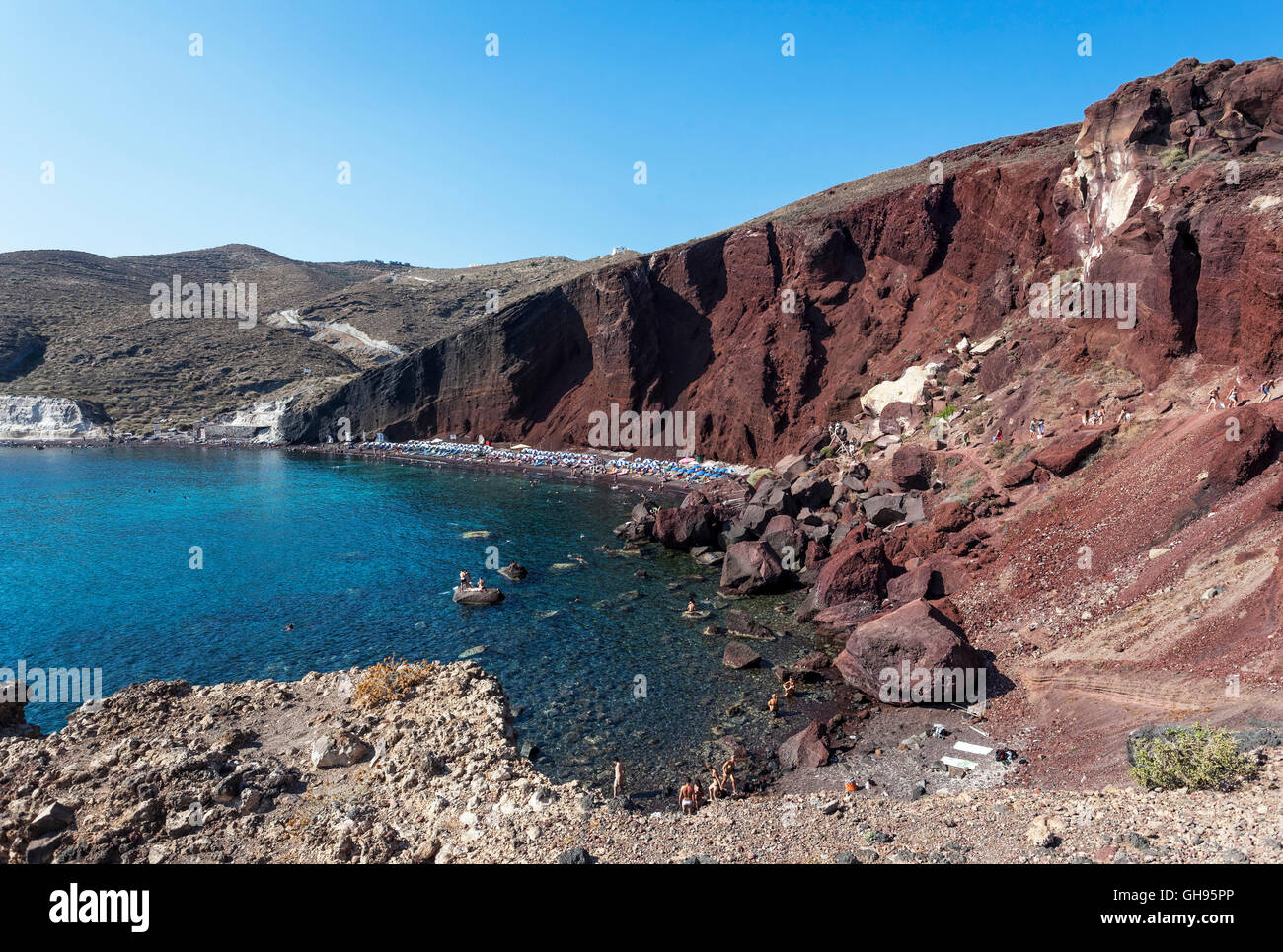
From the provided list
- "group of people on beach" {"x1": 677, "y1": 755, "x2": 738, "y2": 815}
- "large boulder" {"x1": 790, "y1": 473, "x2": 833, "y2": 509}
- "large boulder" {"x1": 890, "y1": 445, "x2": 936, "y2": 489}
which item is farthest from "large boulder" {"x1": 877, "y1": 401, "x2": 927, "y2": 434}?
"group of people on beach" {"x1": 677, "y1": 755, "x2": 738, "y2": 815}

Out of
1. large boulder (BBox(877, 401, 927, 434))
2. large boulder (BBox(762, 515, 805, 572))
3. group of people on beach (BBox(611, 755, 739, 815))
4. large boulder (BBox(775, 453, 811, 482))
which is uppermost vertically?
large boulder (BBox(877, 401, 927, 434))

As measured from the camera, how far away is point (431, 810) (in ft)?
51.9

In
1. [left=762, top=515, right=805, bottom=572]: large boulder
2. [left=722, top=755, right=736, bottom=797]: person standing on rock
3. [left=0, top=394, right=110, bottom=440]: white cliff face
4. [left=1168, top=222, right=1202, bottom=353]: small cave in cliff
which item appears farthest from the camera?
[left=0, top=394, right=110, bottom=440]: white cliff face

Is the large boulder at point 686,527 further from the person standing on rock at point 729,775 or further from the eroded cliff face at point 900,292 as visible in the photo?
the person standing on rock at point 729,775

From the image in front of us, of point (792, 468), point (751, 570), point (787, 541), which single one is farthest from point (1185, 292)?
point (792, 468)

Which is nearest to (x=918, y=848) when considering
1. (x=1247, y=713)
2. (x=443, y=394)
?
(x=1247, y=713)

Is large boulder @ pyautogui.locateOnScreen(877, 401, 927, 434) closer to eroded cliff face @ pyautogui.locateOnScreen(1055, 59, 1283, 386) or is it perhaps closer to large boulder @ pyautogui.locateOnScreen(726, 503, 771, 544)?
eroded cliff face @ pyautogui.locateOnScreen(1055, 59, 1283, 386)

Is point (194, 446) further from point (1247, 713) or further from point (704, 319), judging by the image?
point (1247, 713)

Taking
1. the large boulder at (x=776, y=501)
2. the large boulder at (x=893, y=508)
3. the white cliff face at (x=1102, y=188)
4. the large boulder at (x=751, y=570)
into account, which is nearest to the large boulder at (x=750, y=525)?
the large boulder at (x=776, y=501)

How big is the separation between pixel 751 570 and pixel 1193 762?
2149 centimetres

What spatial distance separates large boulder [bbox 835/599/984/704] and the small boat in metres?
17.1

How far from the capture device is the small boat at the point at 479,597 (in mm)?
32750

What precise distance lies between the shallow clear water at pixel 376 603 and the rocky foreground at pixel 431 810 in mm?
3134

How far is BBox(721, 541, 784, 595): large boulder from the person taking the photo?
33969 mm
